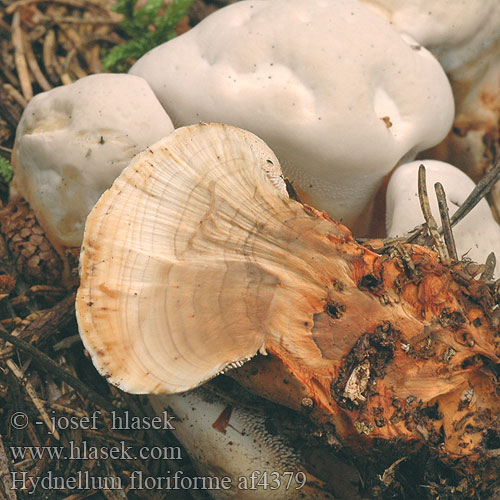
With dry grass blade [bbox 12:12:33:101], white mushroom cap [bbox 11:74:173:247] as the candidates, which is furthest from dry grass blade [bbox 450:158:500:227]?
dry grass blade [bbox 12:12:33:101]

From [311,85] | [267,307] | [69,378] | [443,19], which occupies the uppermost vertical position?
[443,19]

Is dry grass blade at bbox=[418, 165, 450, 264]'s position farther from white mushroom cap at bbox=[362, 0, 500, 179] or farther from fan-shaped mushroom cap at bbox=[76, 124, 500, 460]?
white mushroom cap at bbox=[362, 0, 500, 179]

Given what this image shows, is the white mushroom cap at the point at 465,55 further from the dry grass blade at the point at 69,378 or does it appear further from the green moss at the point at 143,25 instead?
the dry grass blade at the point at 69,378

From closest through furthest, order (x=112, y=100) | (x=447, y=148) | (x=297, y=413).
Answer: (x=297, y=413) < (x=112, y=100) < (x=447, y=148)

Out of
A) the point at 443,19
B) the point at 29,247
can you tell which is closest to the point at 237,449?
the point at 29,247

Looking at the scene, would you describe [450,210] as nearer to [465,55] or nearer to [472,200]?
[472,200]

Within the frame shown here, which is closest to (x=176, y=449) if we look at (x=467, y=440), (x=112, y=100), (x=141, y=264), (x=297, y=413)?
(x=297, y=413)

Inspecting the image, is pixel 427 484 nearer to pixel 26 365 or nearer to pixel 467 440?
pixel 467 440
